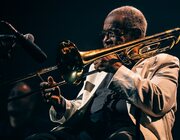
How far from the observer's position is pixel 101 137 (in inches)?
118

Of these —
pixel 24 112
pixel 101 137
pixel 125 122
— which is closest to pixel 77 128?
pixel 101 137

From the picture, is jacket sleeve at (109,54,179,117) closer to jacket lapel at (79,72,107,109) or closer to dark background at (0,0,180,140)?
jacket lapel at (79,72,107,109)

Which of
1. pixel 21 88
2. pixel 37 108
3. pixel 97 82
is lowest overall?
pixel 37 108

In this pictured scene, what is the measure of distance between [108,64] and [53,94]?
738 mm

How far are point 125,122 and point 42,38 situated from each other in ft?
8.11

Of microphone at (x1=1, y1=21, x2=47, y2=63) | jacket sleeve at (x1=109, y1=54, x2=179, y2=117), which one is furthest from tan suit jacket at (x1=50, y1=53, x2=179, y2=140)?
microphone at (x1=1, y1=21, x2=47, y2=63)

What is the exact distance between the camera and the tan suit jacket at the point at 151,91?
273 cm

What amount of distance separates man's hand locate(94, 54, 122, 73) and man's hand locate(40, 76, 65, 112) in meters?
0.47

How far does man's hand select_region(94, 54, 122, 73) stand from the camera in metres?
2.81

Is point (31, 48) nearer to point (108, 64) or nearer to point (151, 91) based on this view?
point (108, 64)

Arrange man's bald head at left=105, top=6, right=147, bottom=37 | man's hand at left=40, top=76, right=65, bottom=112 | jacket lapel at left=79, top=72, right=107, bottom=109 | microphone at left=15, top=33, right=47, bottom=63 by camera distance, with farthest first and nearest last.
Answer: man's bald head at left=105, top=6, right=147, bottom=37 → jacket lapel at left=79, top=72, right=107, bottom=109 → man's hand at left=40, top=76, right=65, bottom=112 → microphone at left=15, top=33, right=47, bottom=63

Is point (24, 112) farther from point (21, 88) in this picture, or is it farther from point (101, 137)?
point (101, 137)

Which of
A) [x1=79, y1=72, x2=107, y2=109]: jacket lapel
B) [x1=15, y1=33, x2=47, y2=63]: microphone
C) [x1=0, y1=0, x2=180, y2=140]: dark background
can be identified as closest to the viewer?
[x1=15, y1=33, x2=47, y2=63]: microphone

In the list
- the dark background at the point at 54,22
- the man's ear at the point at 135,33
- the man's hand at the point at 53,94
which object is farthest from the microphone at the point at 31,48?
the dark background at the point at 54,22
